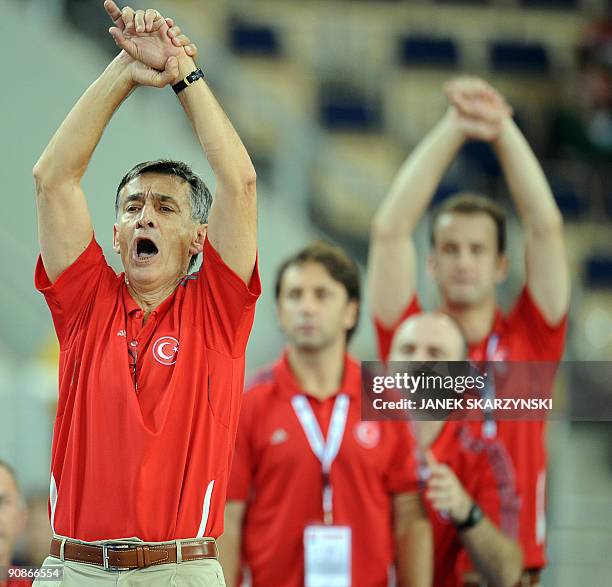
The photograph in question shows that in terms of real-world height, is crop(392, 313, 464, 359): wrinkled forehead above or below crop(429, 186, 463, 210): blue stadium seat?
below

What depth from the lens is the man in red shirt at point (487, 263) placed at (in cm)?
352

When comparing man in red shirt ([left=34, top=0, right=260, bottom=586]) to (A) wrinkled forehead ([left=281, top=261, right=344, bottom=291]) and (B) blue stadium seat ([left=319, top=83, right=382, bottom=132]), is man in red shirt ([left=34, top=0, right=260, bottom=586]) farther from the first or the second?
(B) blue stadium seat ([left=319, top=83, right=382, bottom=132])

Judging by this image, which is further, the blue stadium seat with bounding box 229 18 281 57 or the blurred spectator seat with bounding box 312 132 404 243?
the blue stadium seat with bounding box 229 18 281 57

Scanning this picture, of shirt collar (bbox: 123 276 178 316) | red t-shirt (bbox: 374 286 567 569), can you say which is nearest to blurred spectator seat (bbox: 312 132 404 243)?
red t-shirt (bbox: 374 286 567 569)

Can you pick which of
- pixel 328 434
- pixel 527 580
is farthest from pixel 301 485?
pixel 527 580

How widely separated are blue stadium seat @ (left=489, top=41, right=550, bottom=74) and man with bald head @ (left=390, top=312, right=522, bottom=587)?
3.02 meters

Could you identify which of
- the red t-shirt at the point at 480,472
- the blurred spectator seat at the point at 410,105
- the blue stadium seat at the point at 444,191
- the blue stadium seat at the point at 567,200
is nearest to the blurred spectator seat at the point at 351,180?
the blurred spectator seat at the point at 410,105

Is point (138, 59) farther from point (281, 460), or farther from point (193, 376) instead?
point (281, 460)

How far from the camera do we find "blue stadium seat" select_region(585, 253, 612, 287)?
5.55 metres

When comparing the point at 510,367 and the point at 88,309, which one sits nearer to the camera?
the point at 88,309

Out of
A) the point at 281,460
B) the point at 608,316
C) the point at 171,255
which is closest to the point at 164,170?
the point at 171,255

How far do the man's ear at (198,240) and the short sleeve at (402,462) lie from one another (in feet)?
4.23

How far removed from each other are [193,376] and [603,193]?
4267 mm

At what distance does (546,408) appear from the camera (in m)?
3.61
